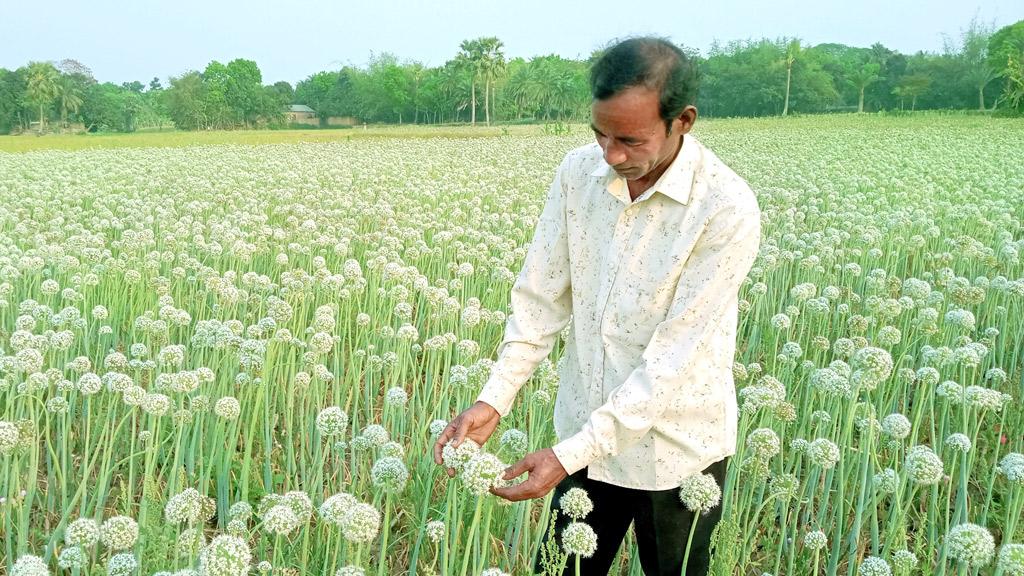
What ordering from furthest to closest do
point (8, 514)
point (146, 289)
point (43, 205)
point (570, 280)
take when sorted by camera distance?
1. point (43, 205)
2. point (146, 289)
3. point (8, 514)
4. point (570, 280)

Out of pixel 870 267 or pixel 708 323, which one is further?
pixel 870 267

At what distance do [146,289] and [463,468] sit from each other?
5.90 meters

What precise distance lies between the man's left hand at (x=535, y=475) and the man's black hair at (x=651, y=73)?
41.0 inches

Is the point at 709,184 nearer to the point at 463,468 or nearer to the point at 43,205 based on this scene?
the point at 463,468

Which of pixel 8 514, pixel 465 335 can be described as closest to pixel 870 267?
pixel 465 335

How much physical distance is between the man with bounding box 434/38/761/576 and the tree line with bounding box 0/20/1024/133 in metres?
73.5

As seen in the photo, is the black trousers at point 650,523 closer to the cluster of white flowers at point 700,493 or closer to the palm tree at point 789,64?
the cluster of white flowers at point 700,493

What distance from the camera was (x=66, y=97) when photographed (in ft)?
284

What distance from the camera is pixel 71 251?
26.0 ft

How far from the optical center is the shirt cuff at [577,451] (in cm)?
229

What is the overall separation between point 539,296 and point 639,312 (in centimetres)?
45

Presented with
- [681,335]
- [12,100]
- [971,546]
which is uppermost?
[12,100]

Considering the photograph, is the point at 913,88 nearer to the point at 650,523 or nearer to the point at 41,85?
the point at 41,85

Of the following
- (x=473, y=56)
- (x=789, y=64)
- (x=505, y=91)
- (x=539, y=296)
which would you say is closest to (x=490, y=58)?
(x=473, y=56)
